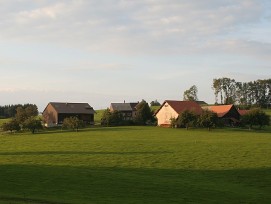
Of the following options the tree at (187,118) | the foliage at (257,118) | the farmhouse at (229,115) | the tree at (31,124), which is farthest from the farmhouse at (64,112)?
the foliage at (257,118)

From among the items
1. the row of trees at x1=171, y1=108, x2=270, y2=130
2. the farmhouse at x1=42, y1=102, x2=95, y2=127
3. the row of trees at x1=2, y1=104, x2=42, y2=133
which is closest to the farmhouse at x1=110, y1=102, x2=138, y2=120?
the farmhouse at x1=42, y1=102, x2=95, y2=127

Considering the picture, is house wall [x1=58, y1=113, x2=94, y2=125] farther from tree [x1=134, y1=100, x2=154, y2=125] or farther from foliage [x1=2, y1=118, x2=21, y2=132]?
foliage [x1=2, y1=118, x2=21, y2=132]

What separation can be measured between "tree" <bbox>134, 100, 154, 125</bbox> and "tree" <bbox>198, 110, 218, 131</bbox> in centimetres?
2196

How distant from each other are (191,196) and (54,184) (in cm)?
868

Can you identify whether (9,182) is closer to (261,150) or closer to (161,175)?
(161,175)

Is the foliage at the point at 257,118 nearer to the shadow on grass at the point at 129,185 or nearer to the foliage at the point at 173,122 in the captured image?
the foliage at the point at 173,122

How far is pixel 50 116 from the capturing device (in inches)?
4601

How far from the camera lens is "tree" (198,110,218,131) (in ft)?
293

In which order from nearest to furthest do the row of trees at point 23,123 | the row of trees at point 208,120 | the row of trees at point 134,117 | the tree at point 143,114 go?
the row of trees at point 23,123 → the row of trees at point 208,120 → the row of trees at point 134,117 → the tree at point 143,114

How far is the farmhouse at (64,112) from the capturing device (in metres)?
113

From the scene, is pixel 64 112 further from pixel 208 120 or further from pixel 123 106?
pixel 208 120

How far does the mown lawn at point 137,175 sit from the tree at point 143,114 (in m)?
55.3

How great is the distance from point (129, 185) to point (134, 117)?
272 feet

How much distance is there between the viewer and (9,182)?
2630cm
